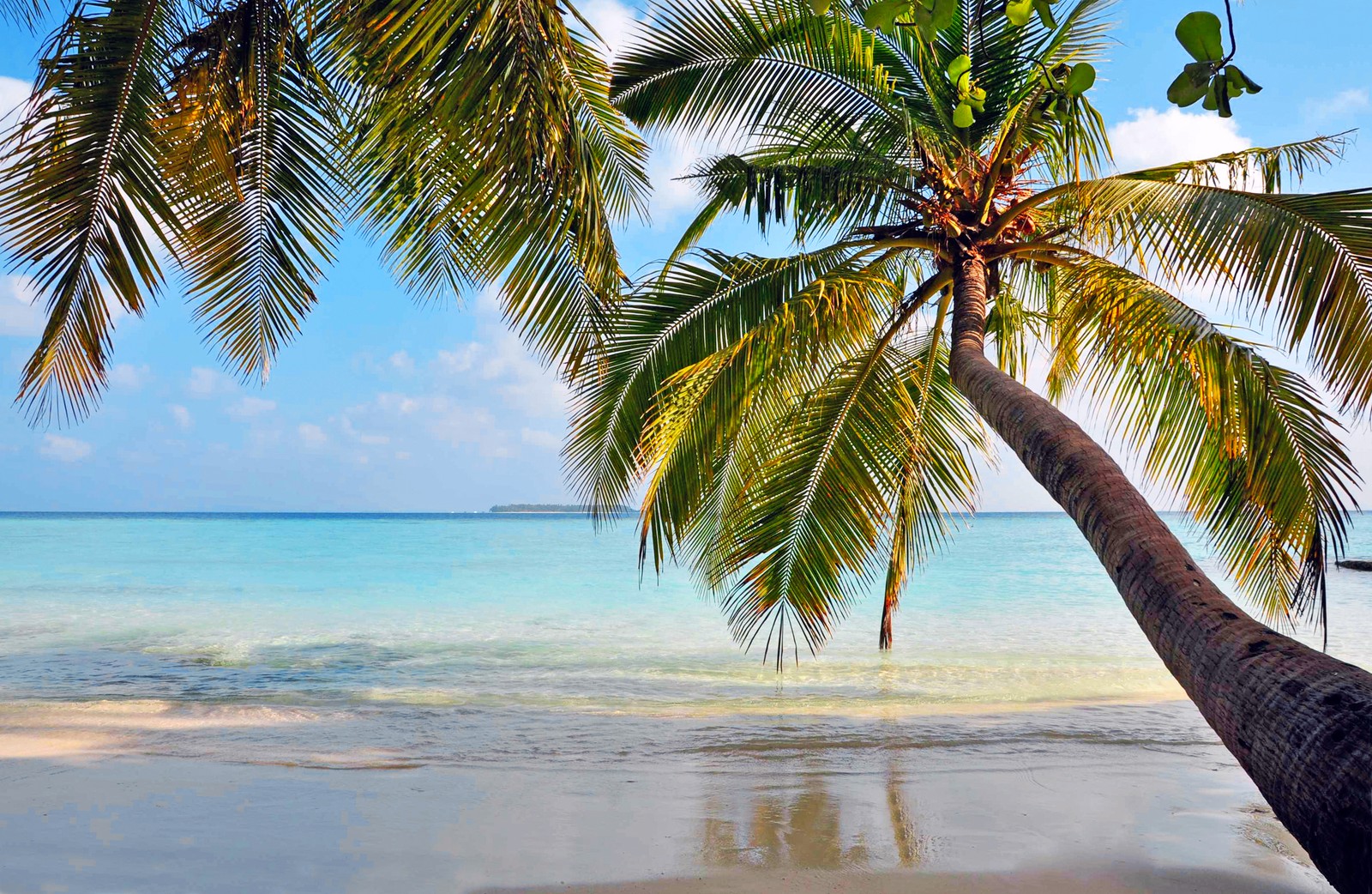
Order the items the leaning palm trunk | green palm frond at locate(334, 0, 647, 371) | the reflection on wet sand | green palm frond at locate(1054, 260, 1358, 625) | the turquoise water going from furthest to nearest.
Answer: the turquoise water
green palm frond at locate(1054, 260, 1358, 625)
the reflection on wet sand
green palm frond at locate(334, 0, 647, 371)
the leaning palm trunk

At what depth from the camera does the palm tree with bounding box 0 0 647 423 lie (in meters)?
3.43

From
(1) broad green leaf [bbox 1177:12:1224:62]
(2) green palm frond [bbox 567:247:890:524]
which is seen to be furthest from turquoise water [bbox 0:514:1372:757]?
(1) broad green leaf [bbox 1177:12:1224:62]

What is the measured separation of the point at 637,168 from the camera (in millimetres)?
5016

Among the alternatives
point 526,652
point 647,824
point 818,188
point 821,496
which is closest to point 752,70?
point 818,188

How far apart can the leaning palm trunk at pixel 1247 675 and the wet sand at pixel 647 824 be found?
1.80 m

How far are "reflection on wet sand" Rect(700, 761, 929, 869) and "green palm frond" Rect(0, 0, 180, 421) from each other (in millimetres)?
3615

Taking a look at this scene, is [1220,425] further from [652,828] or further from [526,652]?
[526,652]

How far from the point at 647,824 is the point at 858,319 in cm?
319

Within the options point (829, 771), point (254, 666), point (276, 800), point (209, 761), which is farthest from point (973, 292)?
point (254, 666)

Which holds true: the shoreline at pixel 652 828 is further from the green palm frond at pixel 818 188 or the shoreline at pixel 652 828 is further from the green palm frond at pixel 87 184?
the green palm frond at pixel 818 188

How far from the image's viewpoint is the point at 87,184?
3.71 meters

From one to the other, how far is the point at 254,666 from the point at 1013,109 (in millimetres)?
9451

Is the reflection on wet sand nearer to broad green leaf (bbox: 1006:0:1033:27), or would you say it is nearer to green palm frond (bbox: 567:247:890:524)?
green palm frond (bbox: 567:247:890:524)

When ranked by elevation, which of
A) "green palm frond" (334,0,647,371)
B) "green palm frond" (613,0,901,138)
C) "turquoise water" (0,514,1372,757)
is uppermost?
"green palm frond" (613,0,901,138)
